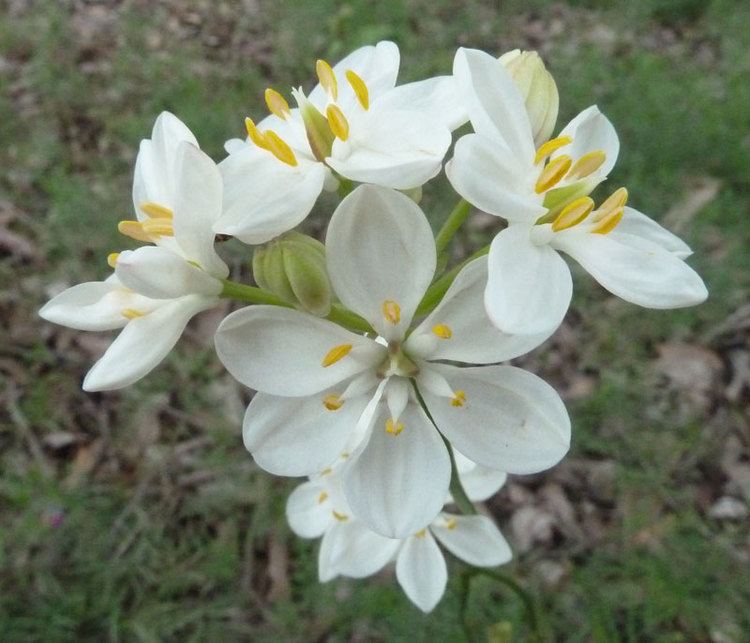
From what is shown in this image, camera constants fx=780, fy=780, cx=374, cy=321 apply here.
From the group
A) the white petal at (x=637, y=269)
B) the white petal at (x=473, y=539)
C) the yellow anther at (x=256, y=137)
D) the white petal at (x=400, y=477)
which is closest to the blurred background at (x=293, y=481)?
the white petal at (x=473, y=539)

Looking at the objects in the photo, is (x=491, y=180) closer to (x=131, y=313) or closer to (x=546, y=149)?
(x=546, y=149)

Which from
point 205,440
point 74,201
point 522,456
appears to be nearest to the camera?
point 522,456

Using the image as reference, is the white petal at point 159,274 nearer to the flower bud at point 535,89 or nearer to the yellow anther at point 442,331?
the yellow anther at point 442,331

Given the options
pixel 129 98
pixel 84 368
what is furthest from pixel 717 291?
pixel 129 98

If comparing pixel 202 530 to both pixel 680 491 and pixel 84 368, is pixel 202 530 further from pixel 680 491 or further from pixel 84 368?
pixel 680 491

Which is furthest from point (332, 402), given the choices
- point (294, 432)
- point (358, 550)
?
point (358, 550)

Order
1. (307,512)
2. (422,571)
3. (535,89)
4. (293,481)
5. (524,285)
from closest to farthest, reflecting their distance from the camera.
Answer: (524,285) → (535,89) → (422,571) → (307,512) → (293,481)
